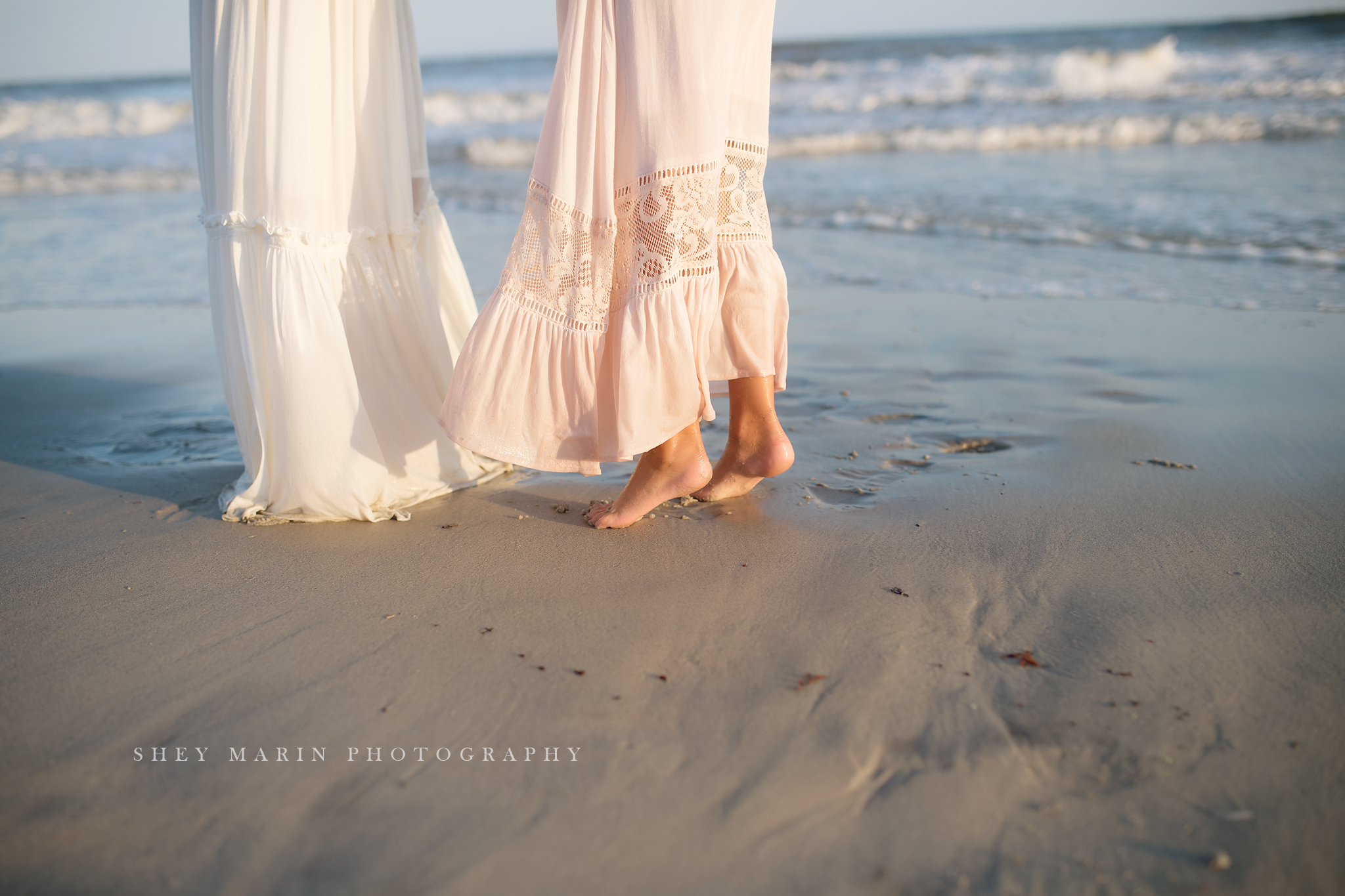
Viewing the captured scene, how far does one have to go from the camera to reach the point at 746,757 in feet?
3.91

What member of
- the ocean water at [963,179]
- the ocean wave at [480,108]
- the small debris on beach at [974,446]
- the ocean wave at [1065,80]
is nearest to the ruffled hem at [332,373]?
the ocean water at [963,179]

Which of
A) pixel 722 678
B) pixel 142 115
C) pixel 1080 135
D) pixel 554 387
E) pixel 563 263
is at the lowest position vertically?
pixel 722 678

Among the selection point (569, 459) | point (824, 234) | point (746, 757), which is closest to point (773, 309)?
point (569, 459)

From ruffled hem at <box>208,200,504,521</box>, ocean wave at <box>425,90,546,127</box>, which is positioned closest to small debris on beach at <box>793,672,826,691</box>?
ruffled hem at <box>208,200,504,521</box>

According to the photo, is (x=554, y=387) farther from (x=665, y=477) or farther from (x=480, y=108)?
(x=480, y=108)

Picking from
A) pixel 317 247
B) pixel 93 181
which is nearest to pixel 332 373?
pixel 317 247

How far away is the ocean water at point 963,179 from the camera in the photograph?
169 inches

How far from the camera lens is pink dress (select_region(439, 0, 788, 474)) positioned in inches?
66.9

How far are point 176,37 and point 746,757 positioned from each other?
13.9m

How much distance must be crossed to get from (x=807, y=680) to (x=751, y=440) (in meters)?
0.76

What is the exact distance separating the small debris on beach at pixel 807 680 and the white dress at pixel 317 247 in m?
1.05

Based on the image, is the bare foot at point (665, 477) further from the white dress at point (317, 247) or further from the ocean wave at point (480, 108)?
the ocean wave at point (480, 108)

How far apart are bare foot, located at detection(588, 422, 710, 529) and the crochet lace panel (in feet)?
0.99

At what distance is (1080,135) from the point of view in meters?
9.08
